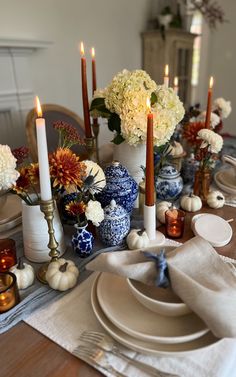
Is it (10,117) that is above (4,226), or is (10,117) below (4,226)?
above

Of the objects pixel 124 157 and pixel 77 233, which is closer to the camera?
pixel 77 233

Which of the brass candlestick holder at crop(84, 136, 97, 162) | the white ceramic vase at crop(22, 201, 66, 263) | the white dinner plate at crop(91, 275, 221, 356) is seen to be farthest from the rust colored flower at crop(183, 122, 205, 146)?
the white dinner plate at crop(91, 275, 221, 356)

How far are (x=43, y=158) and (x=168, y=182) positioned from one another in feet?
1.57

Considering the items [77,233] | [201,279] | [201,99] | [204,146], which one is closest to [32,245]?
[77,233]

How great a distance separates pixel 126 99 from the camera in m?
0.75

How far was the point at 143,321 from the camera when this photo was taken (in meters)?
0.47

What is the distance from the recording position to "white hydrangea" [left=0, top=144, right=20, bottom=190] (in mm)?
547

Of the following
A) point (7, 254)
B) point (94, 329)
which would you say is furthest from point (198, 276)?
point (7, 254)

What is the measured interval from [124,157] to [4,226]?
0.39m

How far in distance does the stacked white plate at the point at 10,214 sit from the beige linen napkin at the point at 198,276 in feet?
1.20

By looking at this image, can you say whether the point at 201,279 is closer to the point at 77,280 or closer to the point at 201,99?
the point at 77,280

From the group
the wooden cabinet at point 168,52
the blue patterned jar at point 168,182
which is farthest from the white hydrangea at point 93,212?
the wooden cabinet at point 168,52

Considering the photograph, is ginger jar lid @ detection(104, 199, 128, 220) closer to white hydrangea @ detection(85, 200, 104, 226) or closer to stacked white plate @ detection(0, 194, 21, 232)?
white hydrangea @ detection(85, 200, 104, 226)

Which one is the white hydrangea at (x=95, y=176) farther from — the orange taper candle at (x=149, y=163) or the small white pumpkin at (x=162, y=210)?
the small white pumpkin at (x=162, y=210)
